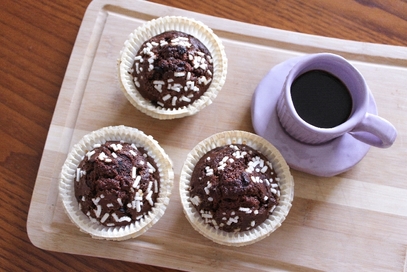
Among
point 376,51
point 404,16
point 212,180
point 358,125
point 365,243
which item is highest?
point 404,16

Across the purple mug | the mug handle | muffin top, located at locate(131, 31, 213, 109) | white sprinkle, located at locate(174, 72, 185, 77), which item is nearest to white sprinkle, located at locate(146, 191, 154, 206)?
muffin top, located at locate(131, 31, 213, 109)

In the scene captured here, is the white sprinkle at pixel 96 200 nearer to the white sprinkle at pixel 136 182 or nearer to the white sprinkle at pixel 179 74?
the white sprinkle at pixel 136 182

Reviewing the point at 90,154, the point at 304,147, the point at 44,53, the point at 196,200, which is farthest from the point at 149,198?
the point at 44,53

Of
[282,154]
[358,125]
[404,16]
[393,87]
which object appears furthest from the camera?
[404,16]

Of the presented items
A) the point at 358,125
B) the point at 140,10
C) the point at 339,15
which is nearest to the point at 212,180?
the point at 358,125

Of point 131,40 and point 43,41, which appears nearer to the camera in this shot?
point 131,40

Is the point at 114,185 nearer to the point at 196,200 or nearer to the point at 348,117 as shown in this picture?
the point at 196,200

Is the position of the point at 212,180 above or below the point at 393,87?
below

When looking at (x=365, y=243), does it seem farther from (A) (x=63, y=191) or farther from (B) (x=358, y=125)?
(A) (x=63, y=191)
